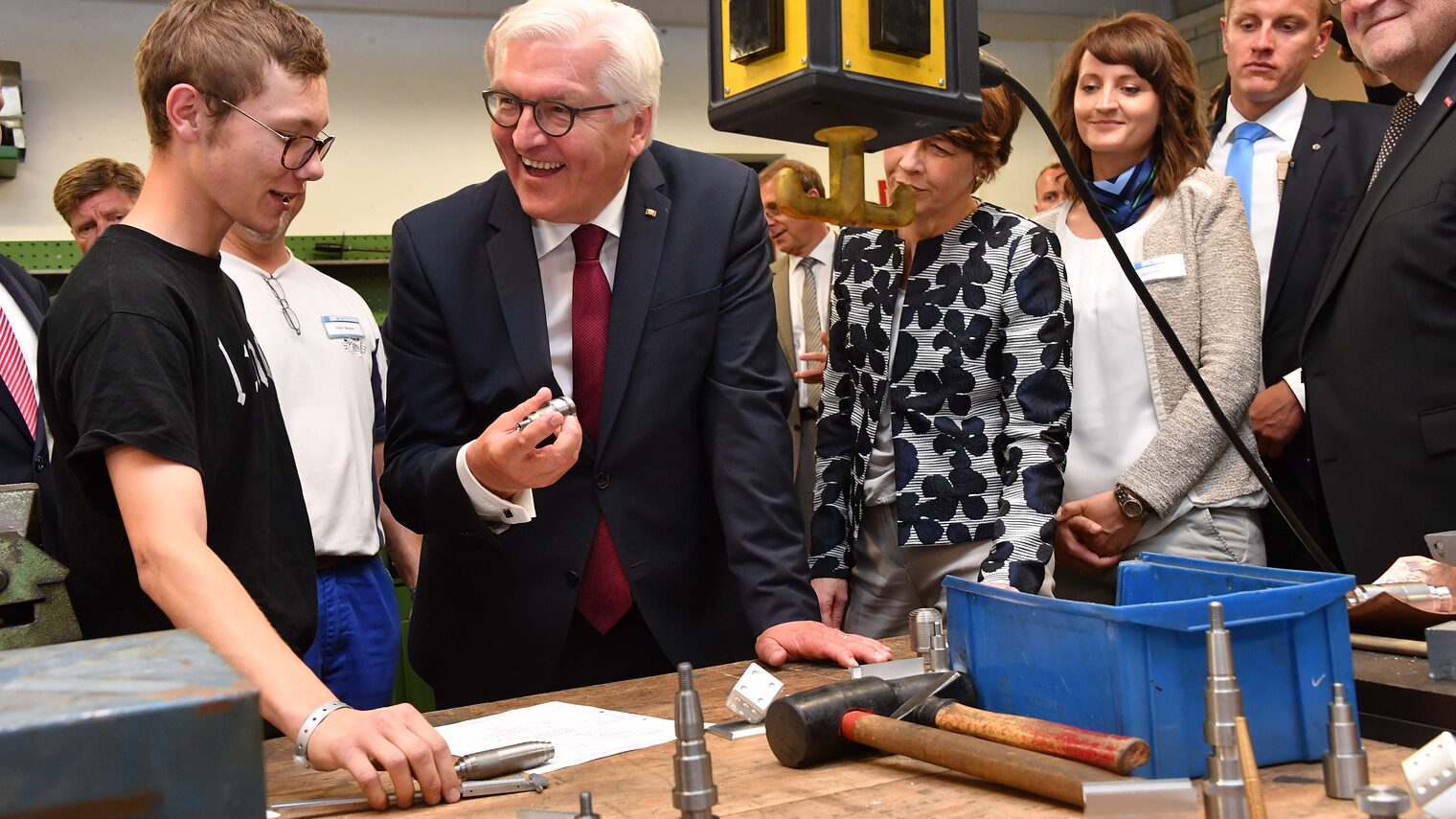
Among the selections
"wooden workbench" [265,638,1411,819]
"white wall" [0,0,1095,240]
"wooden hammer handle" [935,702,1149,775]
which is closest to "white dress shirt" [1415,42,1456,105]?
"wooden workbench" [265,638,1411,819]

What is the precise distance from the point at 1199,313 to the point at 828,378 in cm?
72

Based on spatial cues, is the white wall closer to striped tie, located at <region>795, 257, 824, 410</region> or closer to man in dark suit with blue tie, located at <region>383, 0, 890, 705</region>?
striped tie, located at <region>795, 257, 824, 410</region>

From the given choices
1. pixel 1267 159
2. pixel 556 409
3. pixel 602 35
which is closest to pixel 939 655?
pixel 556 409

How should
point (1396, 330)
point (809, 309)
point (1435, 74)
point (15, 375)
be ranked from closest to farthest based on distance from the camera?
point (1396, 330) < point (1435, 74) < point (15, 375) < point (809, 309)

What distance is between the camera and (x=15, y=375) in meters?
2.47

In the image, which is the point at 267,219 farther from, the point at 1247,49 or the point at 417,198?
the point at 417,198

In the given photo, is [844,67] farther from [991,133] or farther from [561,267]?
[991,133]

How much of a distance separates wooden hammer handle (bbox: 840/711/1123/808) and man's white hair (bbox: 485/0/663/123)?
105 cm

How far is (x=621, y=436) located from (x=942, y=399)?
61 centimetres

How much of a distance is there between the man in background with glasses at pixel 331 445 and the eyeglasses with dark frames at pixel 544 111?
76 centimetres

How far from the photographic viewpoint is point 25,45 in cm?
562

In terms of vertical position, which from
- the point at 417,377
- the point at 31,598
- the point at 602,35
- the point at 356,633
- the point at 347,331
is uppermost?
the point at 602,35

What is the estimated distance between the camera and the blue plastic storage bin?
106 cm

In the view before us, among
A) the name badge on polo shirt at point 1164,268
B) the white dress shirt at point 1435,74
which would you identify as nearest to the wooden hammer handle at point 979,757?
the name badge on polo shirt at point 1164,268
